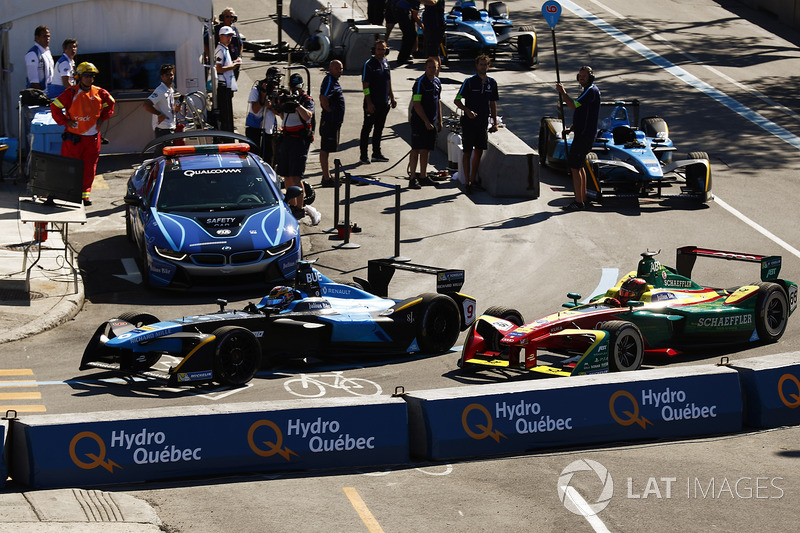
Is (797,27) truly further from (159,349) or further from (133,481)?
(133,481)

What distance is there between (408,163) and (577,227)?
13.9ft

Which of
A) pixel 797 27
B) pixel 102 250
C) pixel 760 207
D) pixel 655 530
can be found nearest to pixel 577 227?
pixel 760 207

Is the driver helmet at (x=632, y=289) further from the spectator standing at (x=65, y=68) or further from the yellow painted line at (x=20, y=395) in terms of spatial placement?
the spectator standing at (x=65, y=68)

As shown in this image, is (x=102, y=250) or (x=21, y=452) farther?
(x=102, y=250)

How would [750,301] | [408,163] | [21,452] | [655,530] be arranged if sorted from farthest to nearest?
1. [408,163]
2. [750,301]
3. [21,452]
4. [655,530]

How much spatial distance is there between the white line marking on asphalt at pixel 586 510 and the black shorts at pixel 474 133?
37.1 ft

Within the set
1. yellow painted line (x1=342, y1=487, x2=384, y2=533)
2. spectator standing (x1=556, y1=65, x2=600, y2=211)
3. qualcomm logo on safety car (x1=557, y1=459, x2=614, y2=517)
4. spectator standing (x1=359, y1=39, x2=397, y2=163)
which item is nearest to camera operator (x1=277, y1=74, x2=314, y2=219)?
spectator standing (x1=359, y1=39, x2=397, y2=163)

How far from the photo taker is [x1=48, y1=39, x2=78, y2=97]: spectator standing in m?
19.7

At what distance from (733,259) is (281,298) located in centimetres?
509

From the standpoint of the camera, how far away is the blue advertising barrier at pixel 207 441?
8.46 m

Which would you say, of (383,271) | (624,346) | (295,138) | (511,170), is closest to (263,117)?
(295,138)

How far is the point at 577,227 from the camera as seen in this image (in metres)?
18.1
